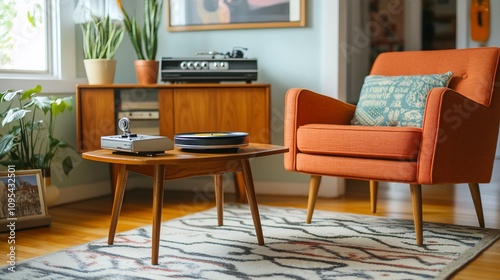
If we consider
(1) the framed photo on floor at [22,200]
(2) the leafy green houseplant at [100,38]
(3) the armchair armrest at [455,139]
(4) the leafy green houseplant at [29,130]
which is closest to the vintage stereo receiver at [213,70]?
(2) the leafy green houseplant at [100,38]

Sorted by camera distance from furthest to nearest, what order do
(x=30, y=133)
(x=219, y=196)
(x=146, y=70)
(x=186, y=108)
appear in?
1. (x=146, y=70)
2. (x=186, y=108)
3. (x=30, y=133)
4. (x=219, y=196)

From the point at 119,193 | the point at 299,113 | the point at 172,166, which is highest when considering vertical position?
the point at 299,113

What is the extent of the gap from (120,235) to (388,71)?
1.49 m

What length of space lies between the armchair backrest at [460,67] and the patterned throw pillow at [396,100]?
0.08 metres

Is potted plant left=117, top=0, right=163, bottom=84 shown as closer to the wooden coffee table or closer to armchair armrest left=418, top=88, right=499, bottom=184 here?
the wooden coffee table

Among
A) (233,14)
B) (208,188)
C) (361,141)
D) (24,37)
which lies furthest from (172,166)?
(233,14)

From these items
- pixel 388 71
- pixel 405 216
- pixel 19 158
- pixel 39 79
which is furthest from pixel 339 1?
pixel 19 158

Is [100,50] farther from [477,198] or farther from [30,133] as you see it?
[477,198]

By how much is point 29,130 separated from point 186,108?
806 mm

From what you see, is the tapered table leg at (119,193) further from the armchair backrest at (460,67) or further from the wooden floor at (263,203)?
the armchair backrest at (460,67)

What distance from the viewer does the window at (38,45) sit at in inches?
127

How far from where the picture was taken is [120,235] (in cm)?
268

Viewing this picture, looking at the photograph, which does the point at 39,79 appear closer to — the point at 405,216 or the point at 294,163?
the point at 294,163

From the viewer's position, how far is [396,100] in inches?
113
